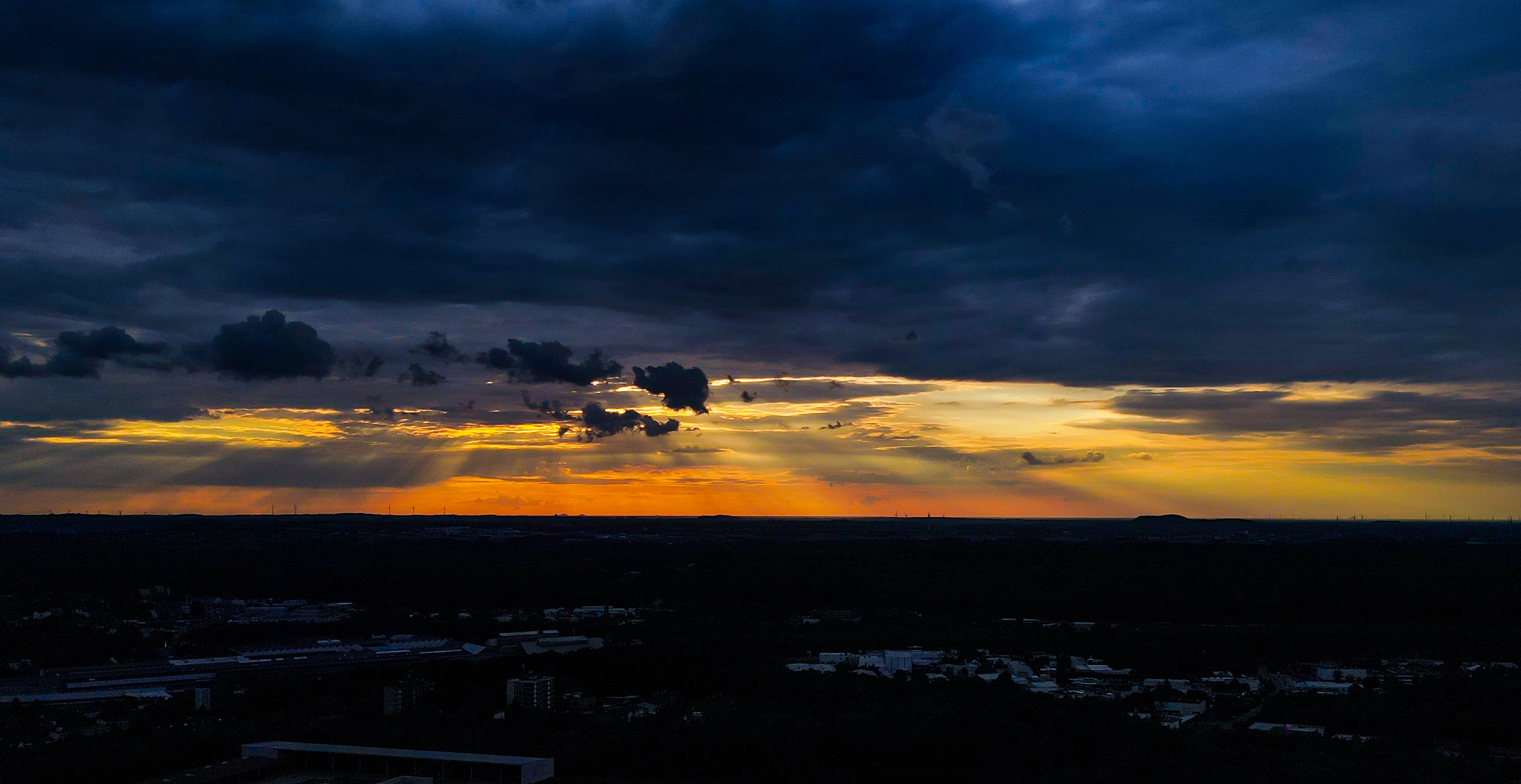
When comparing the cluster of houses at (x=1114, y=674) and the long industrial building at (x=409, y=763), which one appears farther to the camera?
the cluster of houses at (x=1114, y=674)

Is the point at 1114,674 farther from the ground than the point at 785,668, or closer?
closer

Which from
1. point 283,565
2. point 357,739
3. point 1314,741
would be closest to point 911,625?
point 1314,741

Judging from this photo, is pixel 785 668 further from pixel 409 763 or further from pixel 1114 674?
pixel 409 763

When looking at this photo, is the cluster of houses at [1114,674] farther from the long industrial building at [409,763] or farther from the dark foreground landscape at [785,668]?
the long industrial building at [409,763]

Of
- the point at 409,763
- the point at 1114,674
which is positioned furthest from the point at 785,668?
the point at 409,763

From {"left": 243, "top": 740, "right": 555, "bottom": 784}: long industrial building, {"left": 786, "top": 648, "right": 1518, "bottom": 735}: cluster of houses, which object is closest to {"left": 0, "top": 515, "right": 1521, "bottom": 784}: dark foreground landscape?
{"left": 786, "top": 648, "right": 1518, "bottom": 735}: cluster of houses

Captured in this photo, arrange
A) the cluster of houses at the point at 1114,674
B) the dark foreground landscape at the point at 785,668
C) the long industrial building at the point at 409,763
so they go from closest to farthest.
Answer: the long industrial building at the point at 409,763
the dark foreground landscape at the point at 785,668
the cluster of houses at the point at 1114,674

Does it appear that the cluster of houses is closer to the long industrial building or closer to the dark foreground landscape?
the dark foreground landscape

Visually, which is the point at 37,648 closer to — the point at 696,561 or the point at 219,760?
the point at 219,760

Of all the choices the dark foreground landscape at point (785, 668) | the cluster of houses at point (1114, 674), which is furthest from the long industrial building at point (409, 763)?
the cluster of houses at point (1114, 674)
